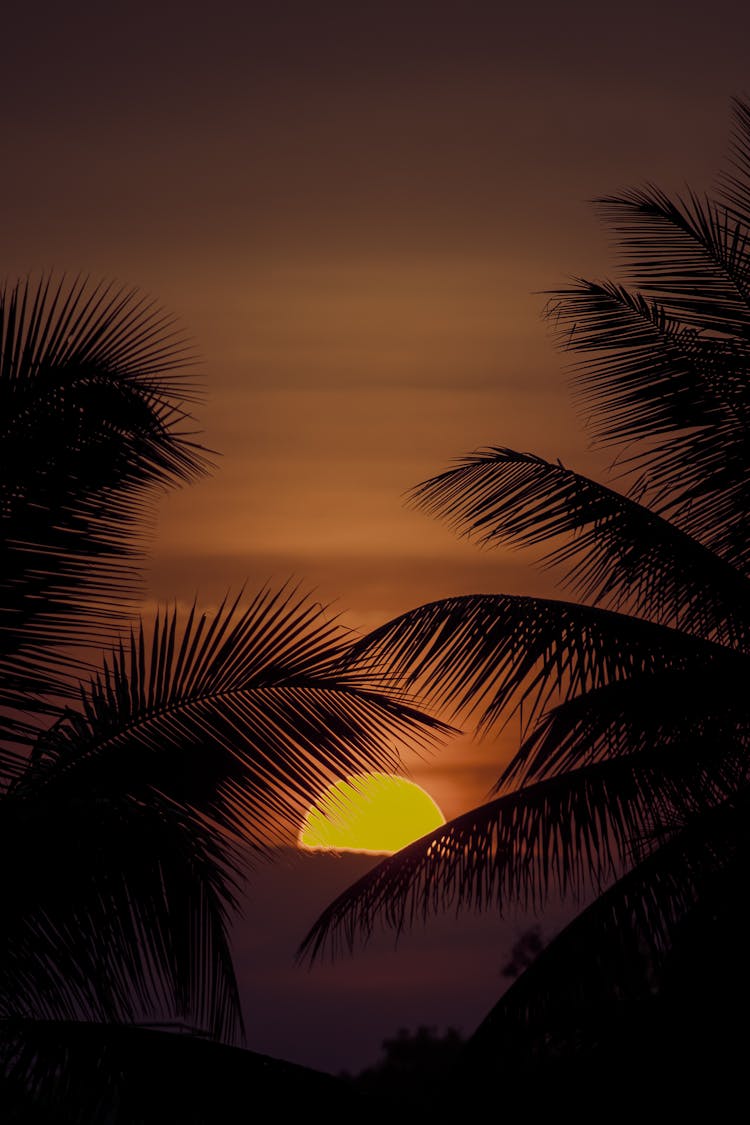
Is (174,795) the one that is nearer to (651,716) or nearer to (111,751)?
(111,751)

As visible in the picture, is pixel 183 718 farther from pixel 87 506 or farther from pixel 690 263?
pixel 690 263

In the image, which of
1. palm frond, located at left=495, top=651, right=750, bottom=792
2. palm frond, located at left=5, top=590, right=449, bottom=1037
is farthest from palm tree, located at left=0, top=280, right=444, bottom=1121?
palm frond, located at left=495, top=651, right=750, bottom=792

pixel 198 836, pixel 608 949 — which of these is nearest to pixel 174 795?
pixel 198 836

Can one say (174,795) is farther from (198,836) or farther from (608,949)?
(608,949)

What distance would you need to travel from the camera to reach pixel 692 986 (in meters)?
6.25

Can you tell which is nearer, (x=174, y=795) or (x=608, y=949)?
(x=174, y=795)

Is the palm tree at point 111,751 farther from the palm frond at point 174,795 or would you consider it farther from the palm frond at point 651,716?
the palm frond at point 651,716

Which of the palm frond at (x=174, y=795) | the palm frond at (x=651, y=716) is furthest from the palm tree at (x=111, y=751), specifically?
the palm frond at (x=651, y=716)

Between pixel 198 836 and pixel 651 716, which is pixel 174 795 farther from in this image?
pixel 651 716

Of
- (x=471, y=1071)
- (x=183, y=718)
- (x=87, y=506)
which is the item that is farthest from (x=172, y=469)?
(x=471, y=1071)

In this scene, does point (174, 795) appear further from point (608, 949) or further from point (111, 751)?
point (608, 949)

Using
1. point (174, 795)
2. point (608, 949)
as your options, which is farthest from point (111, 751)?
point (608, 949)

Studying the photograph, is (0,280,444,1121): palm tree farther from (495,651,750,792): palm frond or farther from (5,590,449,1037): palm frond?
(495,651,750,792): palm frond

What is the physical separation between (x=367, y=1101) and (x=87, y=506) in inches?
110
